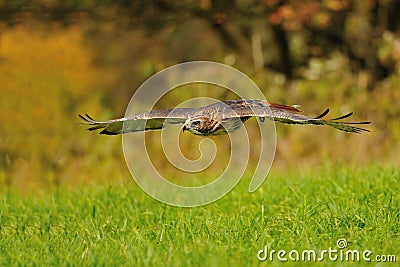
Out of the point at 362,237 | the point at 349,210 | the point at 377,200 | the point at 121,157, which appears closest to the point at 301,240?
the point at 362,237

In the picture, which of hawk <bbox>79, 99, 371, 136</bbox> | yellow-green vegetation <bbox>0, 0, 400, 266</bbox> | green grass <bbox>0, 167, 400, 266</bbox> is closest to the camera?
green grass <bbox>0, 167, 400, 266</bbox>

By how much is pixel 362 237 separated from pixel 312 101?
651 centimetres

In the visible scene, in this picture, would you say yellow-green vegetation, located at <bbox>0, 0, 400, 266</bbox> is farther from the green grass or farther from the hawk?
the hawk

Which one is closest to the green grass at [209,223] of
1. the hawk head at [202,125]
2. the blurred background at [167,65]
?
the hawk head at [202,125]

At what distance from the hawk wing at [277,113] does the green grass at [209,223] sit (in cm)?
62

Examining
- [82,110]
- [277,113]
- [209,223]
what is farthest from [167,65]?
[277,113]

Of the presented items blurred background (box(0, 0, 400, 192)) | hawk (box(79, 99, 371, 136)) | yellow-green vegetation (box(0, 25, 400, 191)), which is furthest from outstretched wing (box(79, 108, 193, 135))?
yellow-green vegetation (box(0, 25, 400, 191))

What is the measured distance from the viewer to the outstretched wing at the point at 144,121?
4.12 meters

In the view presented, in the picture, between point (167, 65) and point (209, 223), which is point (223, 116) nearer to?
point (209, 223)

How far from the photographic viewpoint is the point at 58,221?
5.00 m

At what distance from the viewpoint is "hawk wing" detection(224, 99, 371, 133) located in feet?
12.3

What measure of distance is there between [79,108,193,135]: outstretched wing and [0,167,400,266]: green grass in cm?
63

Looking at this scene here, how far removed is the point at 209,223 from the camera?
4.32m

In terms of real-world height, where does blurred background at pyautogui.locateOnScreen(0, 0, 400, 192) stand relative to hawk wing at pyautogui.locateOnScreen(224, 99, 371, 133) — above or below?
above
